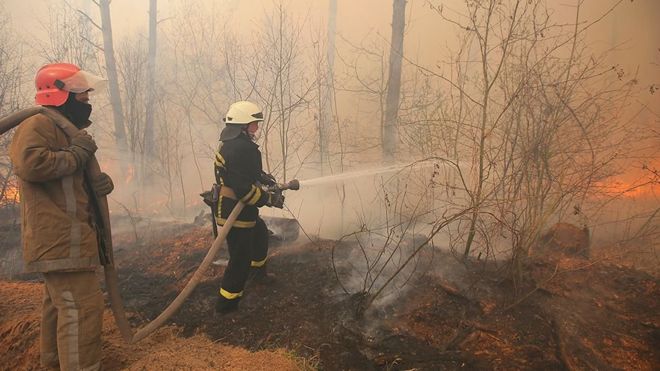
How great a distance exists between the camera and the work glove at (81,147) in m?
2.79

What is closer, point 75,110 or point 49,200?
point 49,200

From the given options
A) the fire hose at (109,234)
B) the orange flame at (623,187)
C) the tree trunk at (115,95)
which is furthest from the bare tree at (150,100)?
the orange flame at (623,187)

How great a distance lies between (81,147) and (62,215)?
481mm

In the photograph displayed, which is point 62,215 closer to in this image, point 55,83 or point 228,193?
point 55,83

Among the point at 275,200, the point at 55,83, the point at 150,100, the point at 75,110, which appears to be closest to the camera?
the point at 55,83

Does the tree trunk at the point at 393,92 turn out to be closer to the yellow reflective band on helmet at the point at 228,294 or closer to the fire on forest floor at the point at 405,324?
the fire on forest floor at the point at 405,324

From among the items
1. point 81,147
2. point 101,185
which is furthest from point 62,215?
point 81,147

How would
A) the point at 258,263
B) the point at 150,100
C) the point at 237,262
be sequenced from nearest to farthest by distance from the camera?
the point at 237,262, the point at 258,263, the point at 150,100

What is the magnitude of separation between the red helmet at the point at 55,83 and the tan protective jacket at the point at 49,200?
204 mm

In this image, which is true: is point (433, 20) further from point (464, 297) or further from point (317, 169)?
point (464, 297)

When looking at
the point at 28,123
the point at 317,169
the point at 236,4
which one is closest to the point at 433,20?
the point at 236,4

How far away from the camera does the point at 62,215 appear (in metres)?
2.77

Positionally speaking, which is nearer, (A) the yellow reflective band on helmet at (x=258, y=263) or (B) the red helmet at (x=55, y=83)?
(B) the red helmet at (x=55, y=83)

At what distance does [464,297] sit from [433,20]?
22.2 metres
